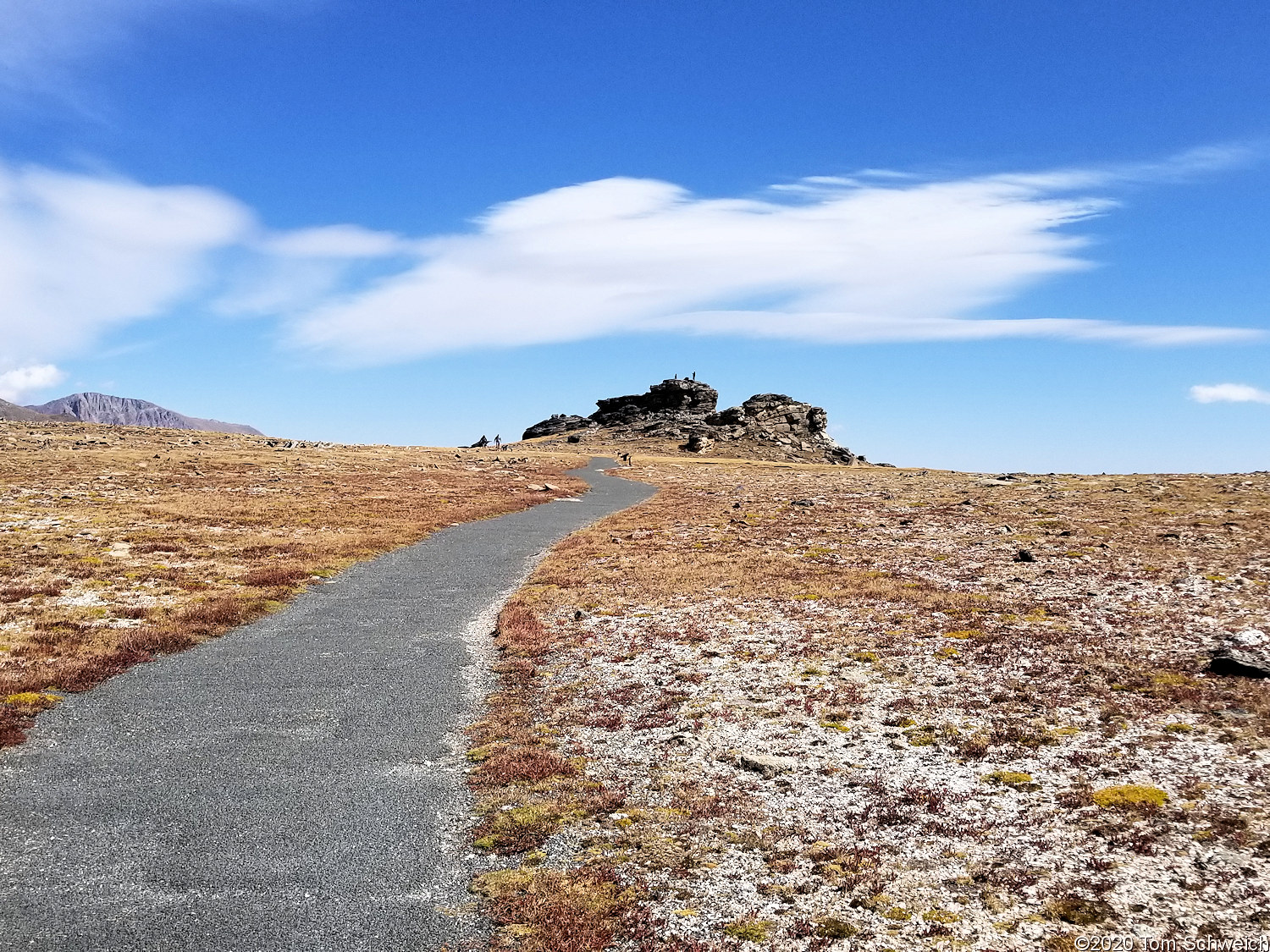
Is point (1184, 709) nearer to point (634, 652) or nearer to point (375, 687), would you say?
point (634, 652)

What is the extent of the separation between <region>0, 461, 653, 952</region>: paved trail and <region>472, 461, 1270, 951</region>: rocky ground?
1.16 m

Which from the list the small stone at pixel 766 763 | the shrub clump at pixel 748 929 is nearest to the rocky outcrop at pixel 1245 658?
the small stone at pixel 766 763

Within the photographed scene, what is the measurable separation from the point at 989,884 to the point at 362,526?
42.5 meters

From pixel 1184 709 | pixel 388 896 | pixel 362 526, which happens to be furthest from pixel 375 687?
pixel 362 526

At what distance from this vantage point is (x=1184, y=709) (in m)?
12.3

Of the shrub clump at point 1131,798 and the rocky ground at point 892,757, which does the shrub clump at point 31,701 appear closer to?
the rocky ground at point 892,757

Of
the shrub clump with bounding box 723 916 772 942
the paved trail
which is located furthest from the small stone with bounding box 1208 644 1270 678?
the paved trail

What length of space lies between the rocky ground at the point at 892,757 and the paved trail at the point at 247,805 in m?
1.16

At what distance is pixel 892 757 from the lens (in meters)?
12.1

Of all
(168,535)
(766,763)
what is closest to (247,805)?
(766,763)

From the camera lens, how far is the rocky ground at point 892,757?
26.2ft

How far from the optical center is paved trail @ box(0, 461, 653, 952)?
8469 mm

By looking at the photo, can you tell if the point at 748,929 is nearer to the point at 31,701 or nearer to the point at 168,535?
the point at 31,701

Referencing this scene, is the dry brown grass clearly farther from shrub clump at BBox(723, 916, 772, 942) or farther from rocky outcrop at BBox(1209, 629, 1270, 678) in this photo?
rocky outcrop at BBox(1209, 629, 1270, 678)
